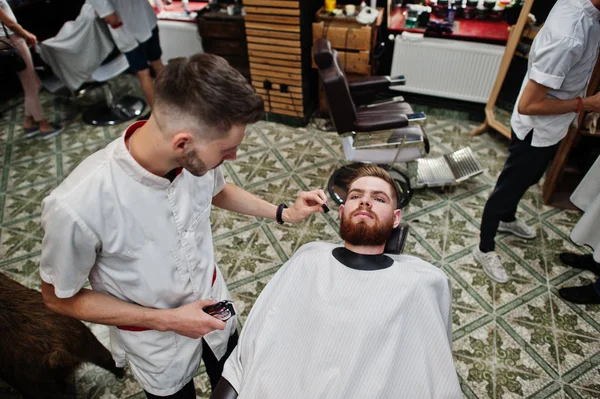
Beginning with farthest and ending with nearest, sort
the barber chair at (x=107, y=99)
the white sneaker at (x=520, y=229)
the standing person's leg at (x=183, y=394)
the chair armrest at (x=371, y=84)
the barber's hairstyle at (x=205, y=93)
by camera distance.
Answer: the barber chair at (x=107, y=99)
the chair armrest at (x=371, y=84)
the white sneaker at (x=520, y=229)
the standing person's leg at (x=183, y=394)
the barber's hairstyle at (x=205, y=93)

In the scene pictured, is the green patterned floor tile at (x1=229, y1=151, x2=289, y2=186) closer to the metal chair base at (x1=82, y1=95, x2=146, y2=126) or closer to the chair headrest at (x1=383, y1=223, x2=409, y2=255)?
the metal chair base at (x1=82, y1=95, x2=146, y2=126)

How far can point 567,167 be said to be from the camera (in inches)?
109

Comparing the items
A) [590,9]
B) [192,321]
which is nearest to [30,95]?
[192,321]

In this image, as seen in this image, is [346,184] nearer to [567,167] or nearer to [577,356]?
[567,167]

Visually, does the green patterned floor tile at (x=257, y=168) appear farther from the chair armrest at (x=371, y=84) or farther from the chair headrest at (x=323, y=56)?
the chair headrest at (x=323, y=56)

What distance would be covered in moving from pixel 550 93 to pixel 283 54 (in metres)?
2.17

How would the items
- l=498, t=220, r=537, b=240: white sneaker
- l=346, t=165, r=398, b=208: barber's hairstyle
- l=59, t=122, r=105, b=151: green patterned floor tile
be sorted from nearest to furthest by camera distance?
1. l=346, t=165, r=398, b=208: barber's hairstyle
2. l=498, t=220, r=537, b=240: white sneaker
3. l=59, t=122, r=105, b=151: green patterned floor tile

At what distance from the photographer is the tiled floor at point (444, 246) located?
1.95 metres

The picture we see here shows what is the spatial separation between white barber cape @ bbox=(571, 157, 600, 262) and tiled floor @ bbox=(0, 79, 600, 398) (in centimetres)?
29

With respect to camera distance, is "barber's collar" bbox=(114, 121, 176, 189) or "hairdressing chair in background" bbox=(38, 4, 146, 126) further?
"hairdressing chair in background" bbox=(38, 4, 146, 126)

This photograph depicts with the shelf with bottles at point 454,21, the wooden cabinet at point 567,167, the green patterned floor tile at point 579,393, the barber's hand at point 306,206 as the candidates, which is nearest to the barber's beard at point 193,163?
the barber's hand at point 306,206

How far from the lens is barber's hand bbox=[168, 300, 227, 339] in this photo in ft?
3.54

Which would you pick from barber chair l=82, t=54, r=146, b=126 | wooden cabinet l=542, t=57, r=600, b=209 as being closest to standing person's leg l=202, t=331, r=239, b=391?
wooden cabinet l=542, t=57, r=600, b=209

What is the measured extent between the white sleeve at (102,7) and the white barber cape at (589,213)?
11.3 ft
